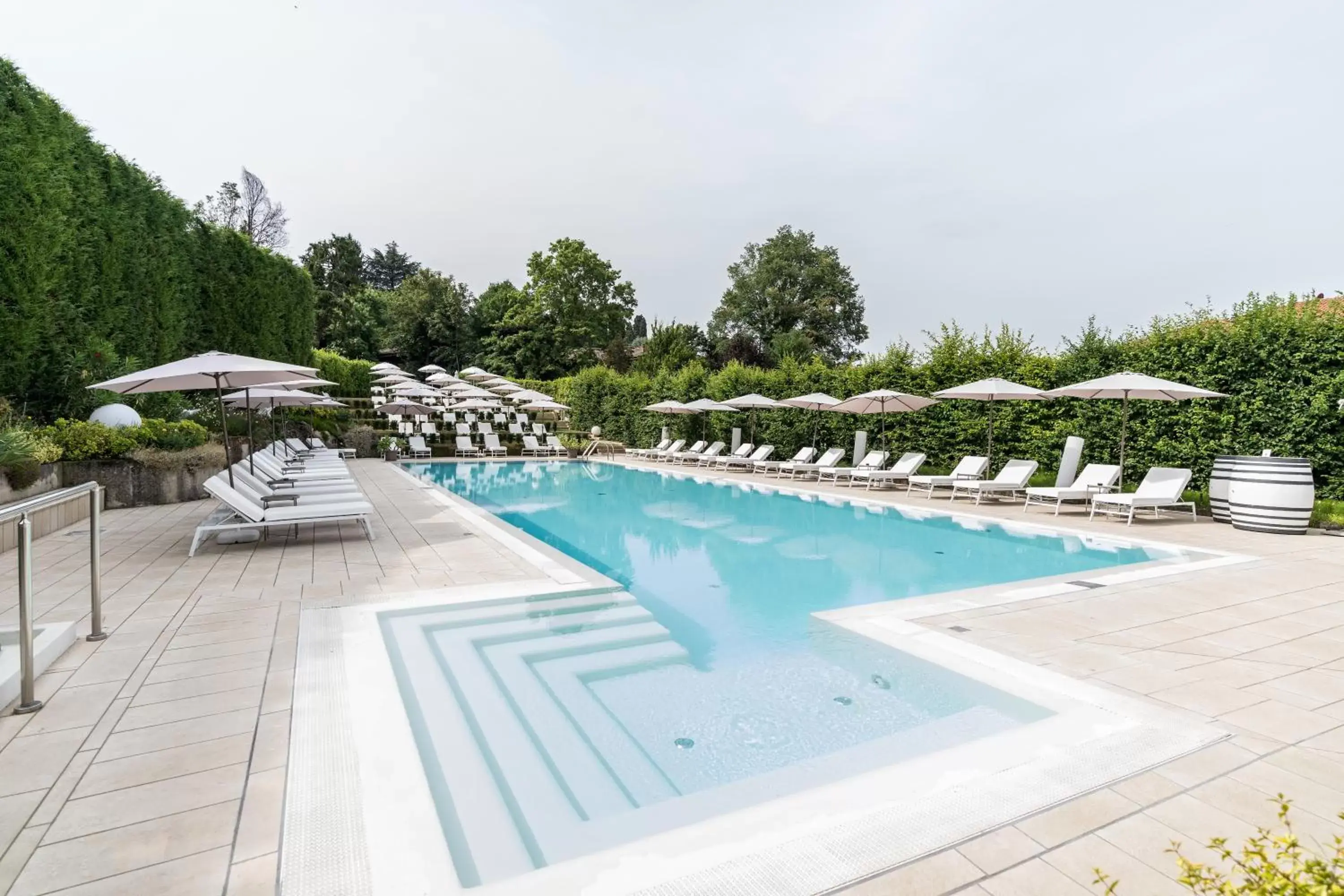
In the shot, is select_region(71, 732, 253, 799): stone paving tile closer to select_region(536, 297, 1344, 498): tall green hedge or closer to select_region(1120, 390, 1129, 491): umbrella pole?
select_region(1120, 390, 1129, 491): umbrella pole

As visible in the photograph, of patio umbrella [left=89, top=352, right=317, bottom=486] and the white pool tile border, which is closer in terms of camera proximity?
the white pool tile border

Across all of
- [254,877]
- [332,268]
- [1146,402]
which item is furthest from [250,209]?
[254,877]

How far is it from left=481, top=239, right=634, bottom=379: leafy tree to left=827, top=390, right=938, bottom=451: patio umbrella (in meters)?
26.4

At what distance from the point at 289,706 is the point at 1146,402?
12.3 m

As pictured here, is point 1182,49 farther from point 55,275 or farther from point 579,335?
point 579,335

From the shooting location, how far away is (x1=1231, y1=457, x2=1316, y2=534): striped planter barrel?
818cm

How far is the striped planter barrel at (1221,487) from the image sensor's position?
912 centimetres

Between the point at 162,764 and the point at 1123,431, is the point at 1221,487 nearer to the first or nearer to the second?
the point at 1123,431

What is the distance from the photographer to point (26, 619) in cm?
294

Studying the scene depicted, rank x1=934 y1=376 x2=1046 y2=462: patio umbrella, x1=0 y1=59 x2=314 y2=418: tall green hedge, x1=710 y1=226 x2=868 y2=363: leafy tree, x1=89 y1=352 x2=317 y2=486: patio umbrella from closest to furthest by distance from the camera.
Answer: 1. x1=89 y1=352 x2=317 y2=486: patio umbrella
2. x1=0 y1=59 x2=314 y2=418: tall green hedge
3. x1=934 y1=376 x2=1046 y2=462: patio umbrella
4. x1=710 y1=226 x2=868 y2=363: leafy tree

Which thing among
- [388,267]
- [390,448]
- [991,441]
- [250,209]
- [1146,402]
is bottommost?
[390,448]

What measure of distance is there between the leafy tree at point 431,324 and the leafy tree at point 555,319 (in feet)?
7.39

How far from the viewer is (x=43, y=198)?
928 centimetres

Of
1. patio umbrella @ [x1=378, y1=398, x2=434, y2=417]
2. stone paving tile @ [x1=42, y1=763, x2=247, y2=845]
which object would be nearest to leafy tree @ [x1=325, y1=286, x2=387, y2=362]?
patio umbrella @ [x1=378, y1=398, x2=434, y2=417]
